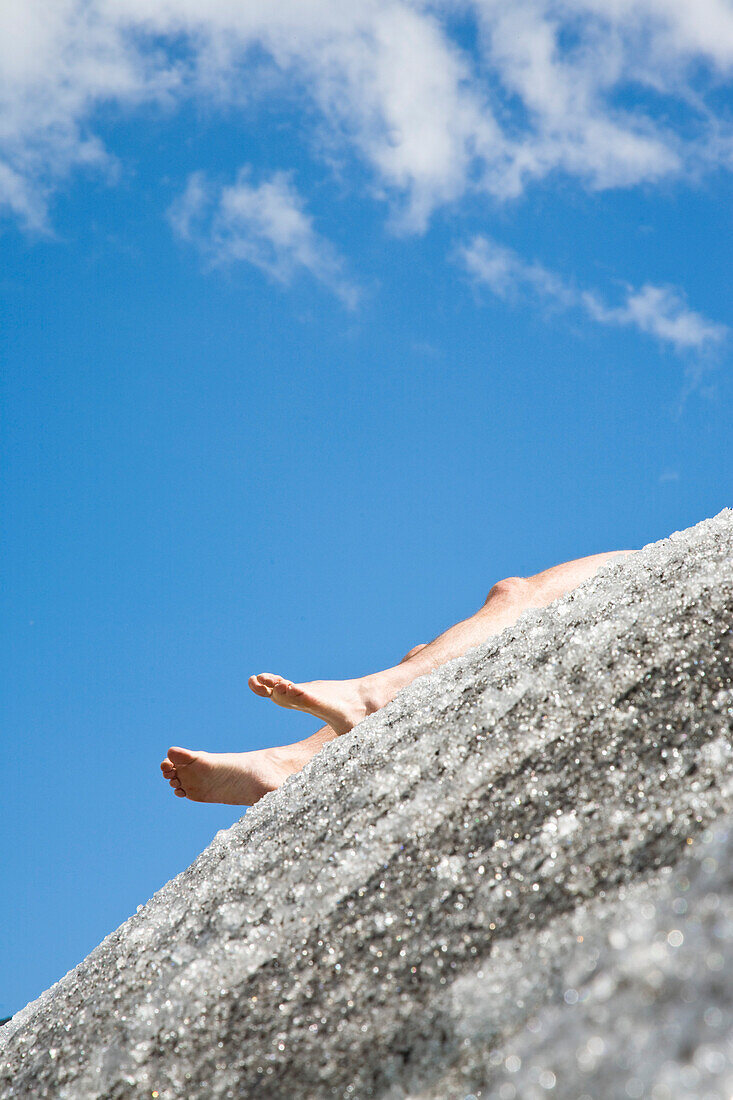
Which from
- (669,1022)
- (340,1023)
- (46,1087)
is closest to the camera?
(669,1022)

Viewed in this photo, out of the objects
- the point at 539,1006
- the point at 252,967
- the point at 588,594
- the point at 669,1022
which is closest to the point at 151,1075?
the point at 252,967

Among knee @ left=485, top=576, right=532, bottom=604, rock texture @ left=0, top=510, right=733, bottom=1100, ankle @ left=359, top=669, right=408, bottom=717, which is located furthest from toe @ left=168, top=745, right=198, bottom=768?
rock texture @ left=0, top=510, right=733, bottom=1100

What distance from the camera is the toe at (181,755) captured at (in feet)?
6.16

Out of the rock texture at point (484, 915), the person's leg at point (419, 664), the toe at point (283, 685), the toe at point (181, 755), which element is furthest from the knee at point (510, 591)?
the rock texture at point (484, 915)

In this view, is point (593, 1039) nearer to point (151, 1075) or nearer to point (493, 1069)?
point (493, 1069)

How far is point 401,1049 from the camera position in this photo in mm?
507

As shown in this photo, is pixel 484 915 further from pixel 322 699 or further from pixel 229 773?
pixel 229 773

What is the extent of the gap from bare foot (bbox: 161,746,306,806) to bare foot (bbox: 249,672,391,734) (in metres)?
0.14

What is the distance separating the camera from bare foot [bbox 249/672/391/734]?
5.99ft

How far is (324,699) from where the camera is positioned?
1.83 meters

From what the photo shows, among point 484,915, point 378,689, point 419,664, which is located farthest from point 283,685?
point 484,915

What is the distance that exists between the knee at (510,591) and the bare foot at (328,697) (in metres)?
0.38

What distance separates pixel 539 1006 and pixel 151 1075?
31 centimetres

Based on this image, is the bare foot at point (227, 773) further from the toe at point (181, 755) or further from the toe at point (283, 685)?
the toe at point (283, 685)
